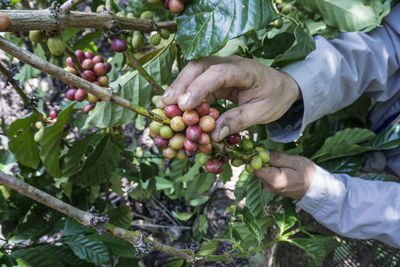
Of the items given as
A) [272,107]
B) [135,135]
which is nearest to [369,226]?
[272,107]

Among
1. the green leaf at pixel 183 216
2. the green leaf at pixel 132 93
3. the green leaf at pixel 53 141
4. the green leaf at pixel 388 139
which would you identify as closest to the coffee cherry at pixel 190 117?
the green leaf at pixel 132 93

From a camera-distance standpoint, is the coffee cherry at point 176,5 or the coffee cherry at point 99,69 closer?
the coffee cherry at point 176,5

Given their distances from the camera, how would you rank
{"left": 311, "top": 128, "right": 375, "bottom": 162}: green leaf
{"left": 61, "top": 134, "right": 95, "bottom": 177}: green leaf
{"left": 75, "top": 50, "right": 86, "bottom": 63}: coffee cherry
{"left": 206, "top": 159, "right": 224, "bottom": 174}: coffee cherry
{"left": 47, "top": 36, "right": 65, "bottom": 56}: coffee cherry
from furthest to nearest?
1. {"left": 311, "top": 128, "right": 375, "bottom": 162}: green leaf
2. {"left": 61, "top": 134, "right": 95, "bottom": 177}: green leaf
3. {"left": 75, "top": 50, "right": 86, "bottom": 63}: coffee cherry
4. {"left": 206, "top": 159, "right": 224, "bottom": 174}: coffee cherry
5. {"left": 47, "top": 36, "right": 65, "bottom": 56}: coffee cherry

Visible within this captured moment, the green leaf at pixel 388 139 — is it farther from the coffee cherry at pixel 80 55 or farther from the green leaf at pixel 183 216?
the coffee cherry at pixel 80 55

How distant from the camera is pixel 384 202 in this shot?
5.07 feet

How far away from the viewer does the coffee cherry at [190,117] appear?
2.94ft

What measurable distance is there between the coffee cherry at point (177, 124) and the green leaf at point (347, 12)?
90cm

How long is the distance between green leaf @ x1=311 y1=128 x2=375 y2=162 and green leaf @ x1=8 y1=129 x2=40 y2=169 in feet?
4.74

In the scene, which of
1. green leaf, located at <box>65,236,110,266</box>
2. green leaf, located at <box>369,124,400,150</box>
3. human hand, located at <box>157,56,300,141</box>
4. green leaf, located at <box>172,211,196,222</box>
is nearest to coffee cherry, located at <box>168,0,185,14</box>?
human hand, located at <box>157,56,300,141</box>

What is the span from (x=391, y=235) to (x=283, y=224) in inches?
23.8

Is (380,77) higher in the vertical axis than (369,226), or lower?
higher

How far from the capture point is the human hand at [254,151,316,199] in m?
1.40

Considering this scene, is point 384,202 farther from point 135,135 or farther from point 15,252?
point 135,135

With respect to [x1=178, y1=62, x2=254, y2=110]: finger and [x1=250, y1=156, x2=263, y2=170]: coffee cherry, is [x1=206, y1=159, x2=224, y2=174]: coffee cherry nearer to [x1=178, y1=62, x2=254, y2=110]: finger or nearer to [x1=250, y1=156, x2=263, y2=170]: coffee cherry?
[x1=250, y1=156, x2=263, y2=170]: coffee cherry
